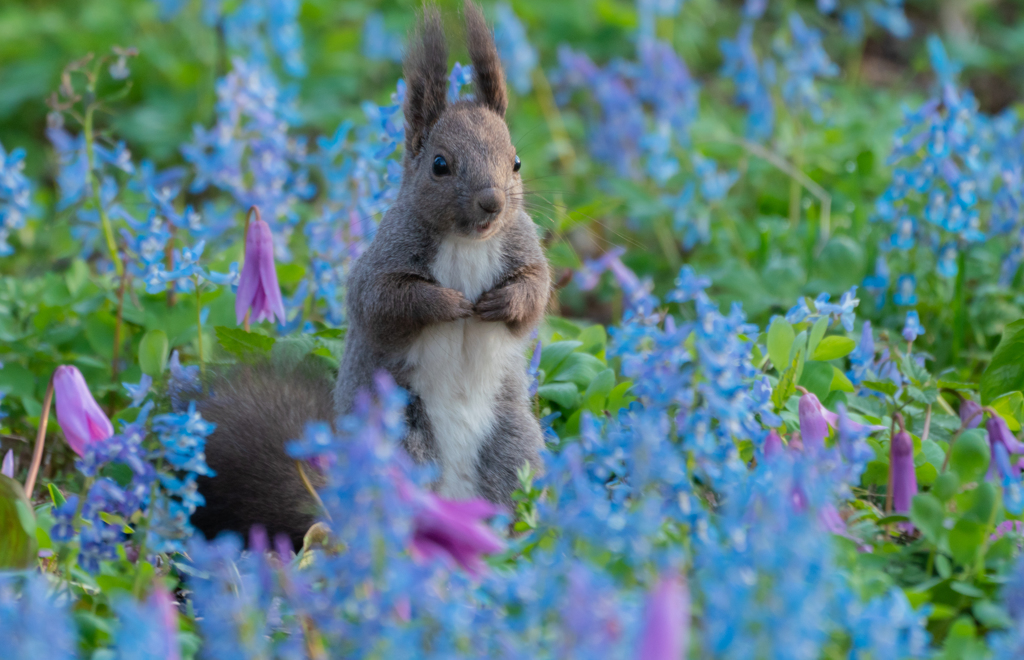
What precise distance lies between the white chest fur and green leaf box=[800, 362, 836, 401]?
2.37 feet

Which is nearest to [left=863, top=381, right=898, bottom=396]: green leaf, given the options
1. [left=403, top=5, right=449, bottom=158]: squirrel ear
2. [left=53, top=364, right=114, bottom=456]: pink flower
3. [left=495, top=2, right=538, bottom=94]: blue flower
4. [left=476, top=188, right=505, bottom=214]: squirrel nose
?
[left=476, top=188, right=505, bottom=214]: squirrel nose

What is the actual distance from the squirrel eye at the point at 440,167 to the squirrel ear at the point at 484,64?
26 cm

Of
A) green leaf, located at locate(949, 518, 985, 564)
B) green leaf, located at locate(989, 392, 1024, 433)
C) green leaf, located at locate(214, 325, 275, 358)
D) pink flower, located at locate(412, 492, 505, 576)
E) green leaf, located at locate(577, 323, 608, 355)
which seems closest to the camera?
pink flower, located at locate(412, 492, 505, 576)

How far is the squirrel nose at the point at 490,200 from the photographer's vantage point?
244 centimetres

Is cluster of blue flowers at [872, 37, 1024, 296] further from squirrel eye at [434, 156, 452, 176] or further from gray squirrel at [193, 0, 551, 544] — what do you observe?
squirrel eye at [434, 156, 452, 176]

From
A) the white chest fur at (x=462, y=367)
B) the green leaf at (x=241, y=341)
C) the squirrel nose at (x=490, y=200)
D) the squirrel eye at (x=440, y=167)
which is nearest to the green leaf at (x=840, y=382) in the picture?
the white chest fur at (x=462, y=367)

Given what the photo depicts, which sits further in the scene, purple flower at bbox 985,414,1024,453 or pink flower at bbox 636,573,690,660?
purple flower at bbox 985,414,1024,453

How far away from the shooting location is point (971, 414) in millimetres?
2168

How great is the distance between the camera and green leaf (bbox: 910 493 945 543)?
1.86 metres

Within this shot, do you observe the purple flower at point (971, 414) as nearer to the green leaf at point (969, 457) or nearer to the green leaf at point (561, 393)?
the green leaf at point (969, 457)

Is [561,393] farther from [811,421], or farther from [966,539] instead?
[966,539]

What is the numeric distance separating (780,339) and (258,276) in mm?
1267

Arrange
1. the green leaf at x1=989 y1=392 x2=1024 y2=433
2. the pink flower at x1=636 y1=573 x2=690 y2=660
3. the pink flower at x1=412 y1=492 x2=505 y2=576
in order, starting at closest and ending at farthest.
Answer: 1. the pink flower at x1=636 y1=573 x2=690 y2=660
2. the pink flower at x1=412 y1=492 x2=505 y2=576
3. the green leaf at x1=989 y1=392 x2=1024 y2=433

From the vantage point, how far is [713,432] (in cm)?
202
